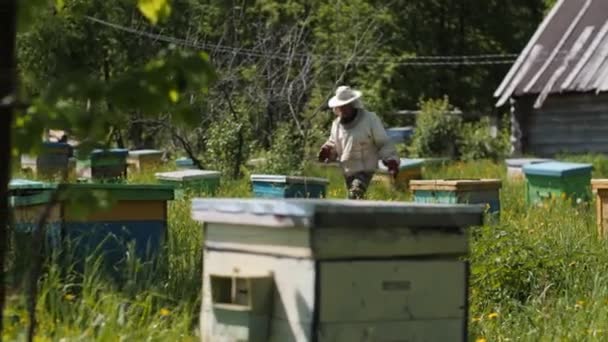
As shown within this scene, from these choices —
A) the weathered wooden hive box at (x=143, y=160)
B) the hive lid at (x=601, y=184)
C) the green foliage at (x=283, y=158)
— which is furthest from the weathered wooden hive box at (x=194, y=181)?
the weathered wooden hive box at (x=143, y=160)

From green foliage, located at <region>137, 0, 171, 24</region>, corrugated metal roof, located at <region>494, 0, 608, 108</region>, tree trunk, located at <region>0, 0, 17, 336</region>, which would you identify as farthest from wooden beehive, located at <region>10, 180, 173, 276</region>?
corrugated metal roof, located at <region>494, 0, 608, 108</region>

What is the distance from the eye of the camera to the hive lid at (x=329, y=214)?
3.94 meters

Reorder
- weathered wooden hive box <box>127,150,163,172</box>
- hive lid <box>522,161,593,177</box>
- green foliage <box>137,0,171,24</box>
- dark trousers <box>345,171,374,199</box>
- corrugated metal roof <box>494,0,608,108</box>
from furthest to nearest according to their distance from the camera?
corrugated metal roof <box>494,0,608,108</box> → weathered wooden hive box <box>127,150,163,172</box> → hive lid <box>522,161,593,177</box> → dark trousers <box>345,171,374,199</box> → green foliage <box>137,0,171,24</box>

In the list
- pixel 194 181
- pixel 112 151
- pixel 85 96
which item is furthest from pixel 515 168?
pixel 85 96

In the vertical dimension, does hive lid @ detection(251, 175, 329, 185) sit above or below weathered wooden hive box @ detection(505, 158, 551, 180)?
below

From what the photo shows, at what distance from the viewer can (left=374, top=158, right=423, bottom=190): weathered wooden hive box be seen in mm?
13930

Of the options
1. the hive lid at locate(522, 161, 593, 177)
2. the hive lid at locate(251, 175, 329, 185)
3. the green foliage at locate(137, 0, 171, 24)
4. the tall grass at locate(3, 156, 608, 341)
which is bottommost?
the tall grass at locate(3, 156, 608, 341)

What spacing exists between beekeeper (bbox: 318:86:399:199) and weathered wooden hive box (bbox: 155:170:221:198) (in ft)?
6.31

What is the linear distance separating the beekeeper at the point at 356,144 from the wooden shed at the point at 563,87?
1126 centimetres

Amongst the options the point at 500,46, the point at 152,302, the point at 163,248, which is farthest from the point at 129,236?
the point at 500,46

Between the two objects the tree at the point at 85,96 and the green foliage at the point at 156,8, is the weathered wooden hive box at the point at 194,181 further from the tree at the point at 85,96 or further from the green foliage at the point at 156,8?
the tree at the point at 85,96

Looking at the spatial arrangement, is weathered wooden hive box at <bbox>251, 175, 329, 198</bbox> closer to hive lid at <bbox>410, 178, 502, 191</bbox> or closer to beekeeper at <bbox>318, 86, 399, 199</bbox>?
beekeeper at <bbox>318, 86, 399, 199</bbox>

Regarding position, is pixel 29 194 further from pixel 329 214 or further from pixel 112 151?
pixel 112 151

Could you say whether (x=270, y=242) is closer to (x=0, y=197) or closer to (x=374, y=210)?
(x=374, y=210)
